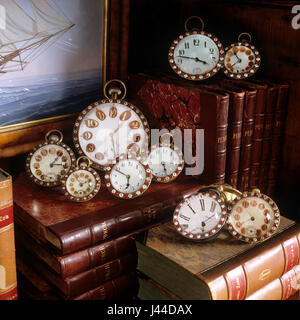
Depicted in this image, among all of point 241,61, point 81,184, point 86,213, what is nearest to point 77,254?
point 86,213

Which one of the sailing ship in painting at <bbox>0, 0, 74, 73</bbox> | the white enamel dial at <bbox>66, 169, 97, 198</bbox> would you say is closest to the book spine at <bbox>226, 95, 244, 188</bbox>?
the white enamel dial at <bbox>66, 169, 97, 198</bbox>

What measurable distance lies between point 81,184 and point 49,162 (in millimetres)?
177

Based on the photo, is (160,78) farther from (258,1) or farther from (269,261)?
(269,261)

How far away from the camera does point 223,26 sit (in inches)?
82.5

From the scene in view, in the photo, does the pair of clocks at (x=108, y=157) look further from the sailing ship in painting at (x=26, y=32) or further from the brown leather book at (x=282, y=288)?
the brown leather book at (x=282, y=288)

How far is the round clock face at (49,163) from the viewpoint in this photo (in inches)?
69.5

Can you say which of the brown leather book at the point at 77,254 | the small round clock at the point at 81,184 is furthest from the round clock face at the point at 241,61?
the brown leather book at the point at 77,254

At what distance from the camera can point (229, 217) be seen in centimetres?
156

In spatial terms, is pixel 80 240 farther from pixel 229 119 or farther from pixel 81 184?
pixel 229 119

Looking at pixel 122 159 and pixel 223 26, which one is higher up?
pixel 223 26

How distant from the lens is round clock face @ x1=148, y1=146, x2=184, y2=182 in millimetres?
1828

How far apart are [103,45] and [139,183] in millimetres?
674

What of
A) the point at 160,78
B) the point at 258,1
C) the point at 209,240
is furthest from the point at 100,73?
the point at 209,240

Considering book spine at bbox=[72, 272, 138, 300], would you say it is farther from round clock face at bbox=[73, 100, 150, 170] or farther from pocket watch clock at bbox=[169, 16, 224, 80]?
pocket watch clock at bbox=[169, 16, 224, 80]
